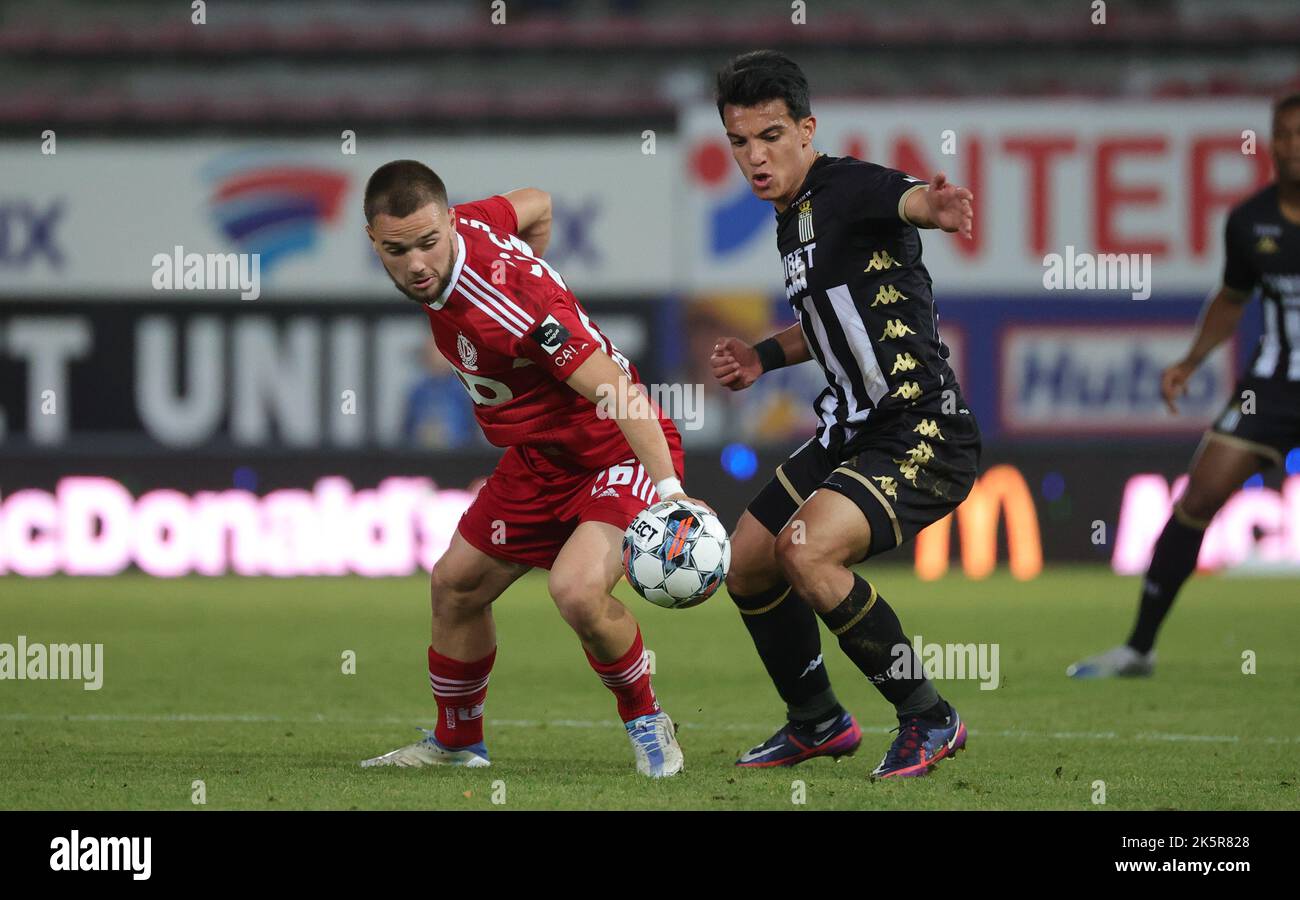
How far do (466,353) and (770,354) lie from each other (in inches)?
42.3

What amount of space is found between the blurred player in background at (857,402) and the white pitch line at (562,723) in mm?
1242

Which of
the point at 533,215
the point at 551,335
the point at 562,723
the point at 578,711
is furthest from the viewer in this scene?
the point at 578,711

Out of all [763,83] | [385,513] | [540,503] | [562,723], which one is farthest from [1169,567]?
[385,513]

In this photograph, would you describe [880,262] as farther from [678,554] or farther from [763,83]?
[678,554]

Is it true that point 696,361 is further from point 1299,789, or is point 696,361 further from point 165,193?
point 1299,789

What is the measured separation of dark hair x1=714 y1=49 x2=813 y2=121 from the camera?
557 centimetres

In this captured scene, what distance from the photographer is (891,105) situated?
52.3ft

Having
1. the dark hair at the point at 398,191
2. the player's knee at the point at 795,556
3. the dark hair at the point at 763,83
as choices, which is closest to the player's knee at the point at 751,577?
the player's knee at the point at 795,556

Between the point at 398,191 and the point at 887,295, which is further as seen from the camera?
the point at 887,295

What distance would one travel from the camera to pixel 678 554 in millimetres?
5277

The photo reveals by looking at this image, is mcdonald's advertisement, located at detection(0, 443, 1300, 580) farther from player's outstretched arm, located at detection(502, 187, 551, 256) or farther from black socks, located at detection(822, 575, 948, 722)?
black socks, located at detection(822, 575, 948, 722)

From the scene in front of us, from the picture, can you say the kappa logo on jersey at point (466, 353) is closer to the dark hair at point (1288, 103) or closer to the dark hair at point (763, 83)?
the dark hair at point (763, 83)

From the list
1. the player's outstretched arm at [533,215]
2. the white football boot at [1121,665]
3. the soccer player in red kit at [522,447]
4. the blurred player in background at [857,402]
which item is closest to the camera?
the soccer player in red kit at [522,447]

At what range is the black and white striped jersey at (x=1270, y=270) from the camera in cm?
A: 835
